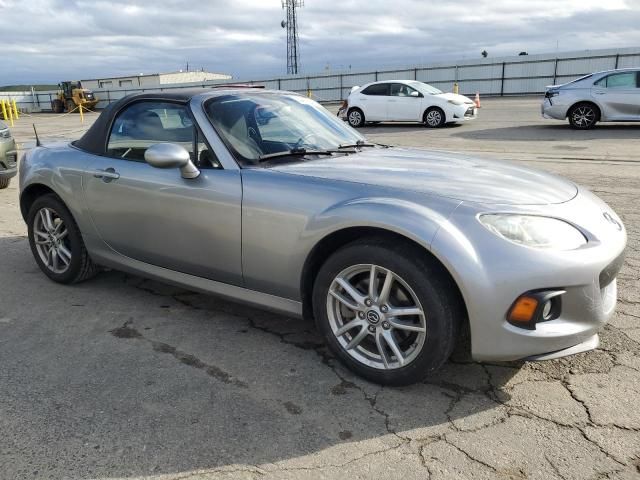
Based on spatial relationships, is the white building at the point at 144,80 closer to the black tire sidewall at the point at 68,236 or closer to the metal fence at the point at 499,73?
the metal fence at the point at 499,73

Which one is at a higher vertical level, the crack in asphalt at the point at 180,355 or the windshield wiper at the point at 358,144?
the windshield wiper at the point at 358,144

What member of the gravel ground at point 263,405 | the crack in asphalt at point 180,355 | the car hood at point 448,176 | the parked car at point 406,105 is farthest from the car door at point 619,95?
the crack in asphalt at point 180,355

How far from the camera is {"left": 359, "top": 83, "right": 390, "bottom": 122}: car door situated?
18219 millimetres

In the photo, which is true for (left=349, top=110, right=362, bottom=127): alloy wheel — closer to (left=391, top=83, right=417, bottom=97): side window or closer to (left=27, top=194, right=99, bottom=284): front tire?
(left=391, top=83, right=417, bottom=97): side window

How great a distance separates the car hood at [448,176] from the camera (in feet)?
8.95

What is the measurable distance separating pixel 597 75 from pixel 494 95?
17.7 meters

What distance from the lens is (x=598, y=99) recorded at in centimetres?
1402

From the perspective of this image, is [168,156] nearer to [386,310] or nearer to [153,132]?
[153,132]

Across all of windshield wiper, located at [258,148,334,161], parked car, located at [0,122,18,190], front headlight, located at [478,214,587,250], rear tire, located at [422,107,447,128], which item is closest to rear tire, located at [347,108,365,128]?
rear tire, located at [422,107,447,128]

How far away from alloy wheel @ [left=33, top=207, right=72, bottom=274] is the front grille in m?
3.65

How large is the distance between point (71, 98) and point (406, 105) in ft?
110

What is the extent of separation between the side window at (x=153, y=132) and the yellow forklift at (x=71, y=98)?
131ft

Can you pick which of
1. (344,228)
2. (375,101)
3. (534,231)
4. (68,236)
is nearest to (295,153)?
(344,228)

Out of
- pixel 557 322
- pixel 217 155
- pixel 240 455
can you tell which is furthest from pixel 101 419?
pixel 557 322
